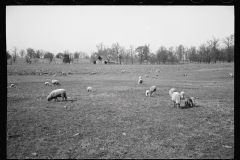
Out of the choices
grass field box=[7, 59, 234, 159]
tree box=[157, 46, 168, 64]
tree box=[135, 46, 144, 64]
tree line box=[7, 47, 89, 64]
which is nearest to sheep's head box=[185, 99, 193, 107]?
grass field box=[7, 59, 234, 159]

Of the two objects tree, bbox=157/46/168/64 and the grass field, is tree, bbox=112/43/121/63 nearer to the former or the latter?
tree, bbox=157/46/168/64

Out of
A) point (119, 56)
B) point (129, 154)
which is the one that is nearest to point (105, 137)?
point (129, 154)

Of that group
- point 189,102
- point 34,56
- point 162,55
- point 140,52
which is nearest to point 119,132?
point 189,102

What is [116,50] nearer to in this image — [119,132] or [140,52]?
[140,52]

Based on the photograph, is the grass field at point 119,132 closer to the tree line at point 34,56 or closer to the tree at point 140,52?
the tree line at point 34,56

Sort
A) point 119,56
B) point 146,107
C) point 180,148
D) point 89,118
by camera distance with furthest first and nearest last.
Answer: point 119,56 → point 146,107 → point 89,118 → point 180,148

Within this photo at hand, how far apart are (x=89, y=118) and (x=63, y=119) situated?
1338 mm

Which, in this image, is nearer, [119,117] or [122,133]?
[122,133]

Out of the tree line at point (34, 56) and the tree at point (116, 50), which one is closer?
the tree line at point (34, 56)

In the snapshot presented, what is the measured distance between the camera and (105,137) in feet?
20.6

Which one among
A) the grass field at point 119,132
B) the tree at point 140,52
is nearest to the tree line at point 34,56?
the grass field at point 119,132
